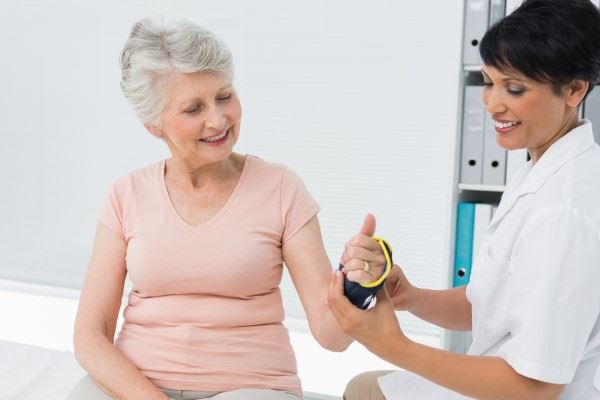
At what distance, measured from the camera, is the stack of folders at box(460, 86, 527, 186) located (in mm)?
2078

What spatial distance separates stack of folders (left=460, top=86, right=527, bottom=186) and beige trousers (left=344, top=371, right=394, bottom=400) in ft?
2.80

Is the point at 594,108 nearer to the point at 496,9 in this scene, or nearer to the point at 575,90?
the point at 496,9

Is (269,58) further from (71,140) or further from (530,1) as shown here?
(530,1)

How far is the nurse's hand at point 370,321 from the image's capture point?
1.03m

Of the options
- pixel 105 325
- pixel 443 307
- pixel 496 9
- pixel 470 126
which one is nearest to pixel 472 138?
pixel 470 126

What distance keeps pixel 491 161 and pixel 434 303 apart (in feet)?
2.67

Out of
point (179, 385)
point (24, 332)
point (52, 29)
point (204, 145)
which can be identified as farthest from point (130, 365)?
point (52, 29)

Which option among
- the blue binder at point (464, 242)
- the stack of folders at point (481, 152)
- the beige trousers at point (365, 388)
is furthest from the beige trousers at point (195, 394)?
the stack of folders at point (481, 152)

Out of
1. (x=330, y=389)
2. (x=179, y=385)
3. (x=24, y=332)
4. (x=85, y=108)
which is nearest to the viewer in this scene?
(x=179, y=385)

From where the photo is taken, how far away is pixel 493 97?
1155mm

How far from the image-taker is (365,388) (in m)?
1.43

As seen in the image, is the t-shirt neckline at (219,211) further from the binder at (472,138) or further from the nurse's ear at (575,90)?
the binder at (472,138)

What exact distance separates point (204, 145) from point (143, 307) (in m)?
0.35

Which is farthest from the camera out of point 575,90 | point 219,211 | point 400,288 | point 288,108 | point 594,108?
point 288,108
